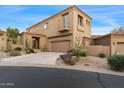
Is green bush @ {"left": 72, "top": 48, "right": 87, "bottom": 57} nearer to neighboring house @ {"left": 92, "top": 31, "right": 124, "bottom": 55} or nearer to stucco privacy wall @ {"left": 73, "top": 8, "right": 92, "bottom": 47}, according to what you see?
stucco privacy wall @ {"left": 73, "top": 8, "right": 92, "bottom": 47}

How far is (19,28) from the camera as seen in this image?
7.90m

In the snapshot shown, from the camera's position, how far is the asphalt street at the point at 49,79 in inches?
291

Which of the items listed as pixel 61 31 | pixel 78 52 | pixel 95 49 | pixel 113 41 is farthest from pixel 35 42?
pixel 113 41

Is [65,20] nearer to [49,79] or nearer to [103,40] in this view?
[103,40]

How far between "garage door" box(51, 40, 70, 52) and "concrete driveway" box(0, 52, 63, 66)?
0.17m

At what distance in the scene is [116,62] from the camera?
28.9 feet

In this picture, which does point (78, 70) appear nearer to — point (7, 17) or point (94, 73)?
point (94, 73)

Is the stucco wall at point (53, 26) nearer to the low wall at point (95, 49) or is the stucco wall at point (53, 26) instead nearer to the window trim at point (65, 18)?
the window trim at point (65, 18)

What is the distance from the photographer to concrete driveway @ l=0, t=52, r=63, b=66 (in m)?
7.70

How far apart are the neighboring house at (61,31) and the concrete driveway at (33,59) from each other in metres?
0.28

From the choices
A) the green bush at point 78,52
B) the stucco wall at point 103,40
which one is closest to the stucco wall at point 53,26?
the green bush at point 78,52

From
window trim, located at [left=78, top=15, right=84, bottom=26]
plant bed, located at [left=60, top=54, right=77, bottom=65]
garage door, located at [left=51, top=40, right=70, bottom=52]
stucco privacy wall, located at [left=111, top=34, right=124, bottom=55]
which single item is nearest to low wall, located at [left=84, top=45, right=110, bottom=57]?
stucco privacy wall, located at [left=111, top=34, right=124, bottom=55]

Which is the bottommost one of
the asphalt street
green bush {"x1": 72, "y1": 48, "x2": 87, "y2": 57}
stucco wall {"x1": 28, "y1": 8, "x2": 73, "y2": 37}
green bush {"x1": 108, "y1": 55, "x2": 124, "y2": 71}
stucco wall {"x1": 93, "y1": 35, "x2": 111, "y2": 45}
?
the asphalt street

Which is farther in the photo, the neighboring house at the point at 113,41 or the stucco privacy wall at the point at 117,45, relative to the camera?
the stucco privacy wall at the point at 117,45
